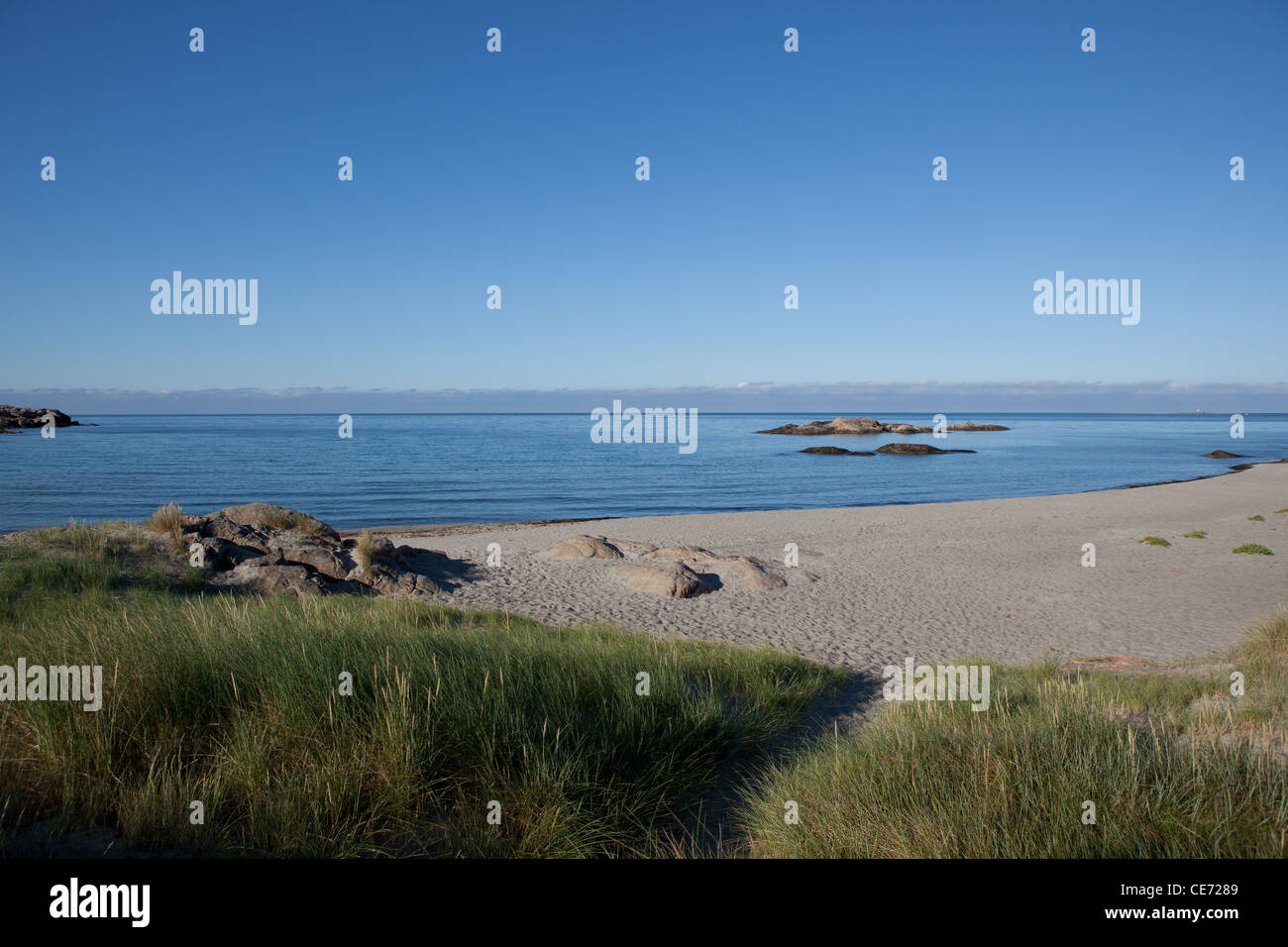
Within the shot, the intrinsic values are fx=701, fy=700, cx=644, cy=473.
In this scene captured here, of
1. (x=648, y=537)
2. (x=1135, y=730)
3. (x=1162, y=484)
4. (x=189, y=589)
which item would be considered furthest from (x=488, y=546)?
(x=1162, y=484)

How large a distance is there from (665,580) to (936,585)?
697 cm

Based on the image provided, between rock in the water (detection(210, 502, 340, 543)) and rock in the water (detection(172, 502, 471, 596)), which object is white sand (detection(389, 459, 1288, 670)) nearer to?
rock in the water (detection(172, 502, 471, 596))

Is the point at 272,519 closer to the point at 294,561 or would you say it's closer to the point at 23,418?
the point at 294,561

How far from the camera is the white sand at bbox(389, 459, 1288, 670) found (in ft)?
41.6

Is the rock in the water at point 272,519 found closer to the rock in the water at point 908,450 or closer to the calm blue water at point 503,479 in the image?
the calm blue water at point 503,479

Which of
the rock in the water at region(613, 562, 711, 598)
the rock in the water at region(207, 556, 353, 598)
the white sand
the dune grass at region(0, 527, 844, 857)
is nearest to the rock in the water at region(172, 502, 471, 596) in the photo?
the rock in the water at region(207, 556, 353, 598)

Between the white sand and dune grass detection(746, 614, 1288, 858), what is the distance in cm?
584

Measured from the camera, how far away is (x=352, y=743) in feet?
15.3

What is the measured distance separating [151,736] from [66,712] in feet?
1.78

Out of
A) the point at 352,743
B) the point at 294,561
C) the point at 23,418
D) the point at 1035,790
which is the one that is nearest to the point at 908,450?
the point at 294,561

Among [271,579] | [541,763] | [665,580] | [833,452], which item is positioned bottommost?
[665,580]

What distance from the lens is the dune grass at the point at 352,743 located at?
4129 millimetres

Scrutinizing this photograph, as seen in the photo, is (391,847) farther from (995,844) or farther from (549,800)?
(995,844)

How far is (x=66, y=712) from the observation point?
15.3ft
